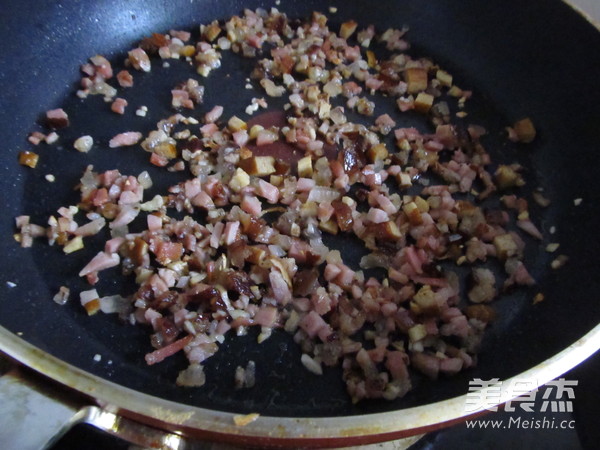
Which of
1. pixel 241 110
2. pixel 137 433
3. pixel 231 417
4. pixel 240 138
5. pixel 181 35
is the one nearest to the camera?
pixel 231 417

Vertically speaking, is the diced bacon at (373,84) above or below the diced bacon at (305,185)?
above

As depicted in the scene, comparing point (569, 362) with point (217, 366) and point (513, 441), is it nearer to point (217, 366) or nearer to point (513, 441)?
point (513, 441)

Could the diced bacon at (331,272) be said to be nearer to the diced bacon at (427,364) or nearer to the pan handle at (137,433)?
the diced bacon at (427,364)

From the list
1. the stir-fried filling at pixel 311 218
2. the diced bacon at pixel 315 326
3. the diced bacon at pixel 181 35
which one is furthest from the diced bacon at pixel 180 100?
the diced bacon at pixel 315 326

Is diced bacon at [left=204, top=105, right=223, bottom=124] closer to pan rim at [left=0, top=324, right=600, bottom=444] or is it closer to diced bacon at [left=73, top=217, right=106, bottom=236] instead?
diced bacon at [left=73, top=217, right=106, bottom=236]

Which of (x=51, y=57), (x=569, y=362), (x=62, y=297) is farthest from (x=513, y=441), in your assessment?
(x=51, y=57)

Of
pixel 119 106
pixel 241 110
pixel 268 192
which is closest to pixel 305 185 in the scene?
pixel 268 192

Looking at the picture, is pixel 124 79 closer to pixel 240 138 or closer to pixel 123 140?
pixel 123 140
